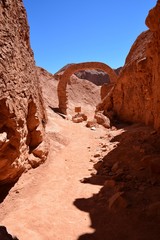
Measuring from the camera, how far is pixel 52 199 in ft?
18.4

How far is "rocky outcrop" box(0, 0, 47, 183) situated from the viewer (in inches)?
217

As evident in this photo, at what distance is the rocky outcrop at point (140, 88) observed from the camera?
7.64 m

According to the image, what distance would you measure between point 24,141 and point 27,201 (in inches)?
67.6

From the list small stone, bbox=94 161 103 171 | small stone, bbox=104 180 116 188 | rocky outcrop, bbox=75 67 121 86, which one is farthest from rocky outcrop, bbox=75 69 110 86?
small stone, bbox=104 180 116 188

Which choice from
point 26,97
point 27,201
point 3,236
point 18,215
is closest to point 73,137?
point 26,97

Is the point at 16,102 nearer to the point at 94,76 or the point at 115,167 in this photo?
the point at 115,167

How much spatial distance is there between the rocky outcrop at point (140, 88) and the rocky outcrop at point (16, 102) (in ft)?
13.4

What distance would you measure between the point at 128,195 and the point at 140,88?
7.48 m

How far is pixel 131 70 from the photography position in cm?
1232

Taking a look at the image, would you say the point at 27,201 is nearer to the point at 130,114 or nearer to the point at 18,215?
the point at 18,215

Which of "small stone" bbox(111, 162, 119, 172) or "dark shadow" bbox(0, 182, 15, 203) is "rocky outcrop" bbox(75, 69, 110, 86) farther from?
"dark shadow" bbox(0, 182, 15, 203)

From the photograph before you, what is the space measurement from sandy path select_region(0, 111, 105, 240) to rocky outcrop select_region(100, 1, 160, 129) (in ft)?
10.3

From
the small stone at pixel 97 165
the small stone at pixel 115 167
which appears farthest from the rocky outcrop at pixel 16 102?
the small stone at pixel 115 167

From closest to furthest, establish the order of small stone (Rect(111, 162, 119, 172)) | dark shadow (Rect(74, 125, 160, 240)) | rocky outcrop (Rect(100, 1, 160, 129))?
dark shadow (Rect(74, 125, 160, 240)) < small stone (Rect(111, 162, 119, 172)) < rocky outcrop (Rect(100, 1, 160, 129))
